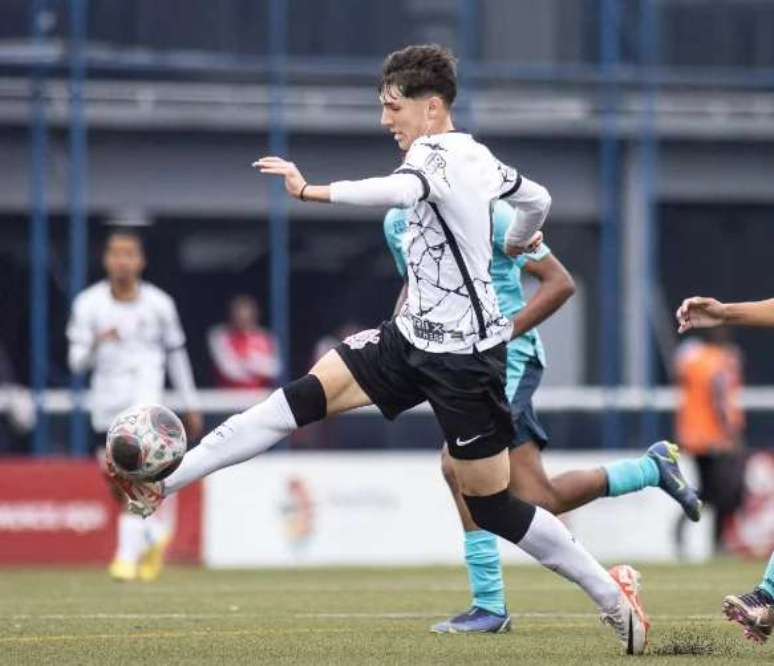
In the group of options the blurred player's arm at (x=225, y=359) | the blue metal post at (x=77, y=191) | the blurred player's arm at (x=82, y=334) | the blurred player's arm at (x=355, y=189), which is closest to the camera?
the blurred player's arm at (x=355, y=189)

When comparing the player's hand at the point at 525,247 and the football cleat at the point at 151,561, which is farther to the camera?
the football cleat at the point at 151,561

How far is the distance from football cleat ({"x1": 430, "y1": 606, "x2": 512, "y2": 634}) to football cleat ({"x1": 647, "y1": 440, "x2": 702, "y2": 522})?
46.4 inches

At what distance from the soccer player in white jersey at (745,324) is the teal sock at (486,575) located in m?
1.60

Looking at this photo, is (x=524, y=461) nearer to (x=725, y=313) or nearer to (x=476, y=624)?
(x=476, y=624)

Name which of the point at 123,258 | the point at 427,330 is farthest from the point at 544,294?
the point at 123,258

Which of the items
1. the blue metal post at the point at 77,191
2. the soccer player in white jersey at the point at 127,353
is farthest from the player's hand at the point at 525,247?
the blue metal post at the point at 77,191

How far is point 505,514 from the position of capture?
8086mm

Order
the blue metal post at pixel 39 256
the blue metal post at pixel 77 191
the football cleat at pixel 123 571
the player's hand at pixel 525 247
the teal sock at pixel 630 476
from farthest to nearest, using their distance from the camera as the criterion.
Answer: the blue metal post at pixel 39 256, the blue metal post at pixel 77 191, the football cleat at pixel 123 571, the teal sock at pixel 630 476, the player's hand at pixel 525 247

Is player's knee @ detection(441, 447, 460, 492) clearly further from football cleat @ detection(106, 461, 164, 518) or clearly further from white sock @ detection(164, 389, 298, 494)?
football cleat @ detection(106, 461, 164, 518)

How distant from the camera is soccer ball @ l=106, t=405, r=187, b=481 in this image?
8.06 metres

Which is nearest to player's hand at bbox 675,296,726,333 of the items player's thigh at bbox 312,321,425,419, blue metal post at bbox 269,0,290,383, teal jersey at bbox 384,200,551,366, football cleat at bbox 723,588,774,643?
football cleat at bbox 723,588,774,643

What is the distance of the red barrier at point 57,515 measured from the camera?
1762cm

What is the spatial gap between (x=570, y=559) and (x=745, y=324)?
3.39ft

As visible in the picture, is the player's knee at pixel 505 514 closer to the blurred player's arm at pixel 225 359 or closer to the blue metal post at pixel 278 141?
the blue metal post at pixel 278 141
